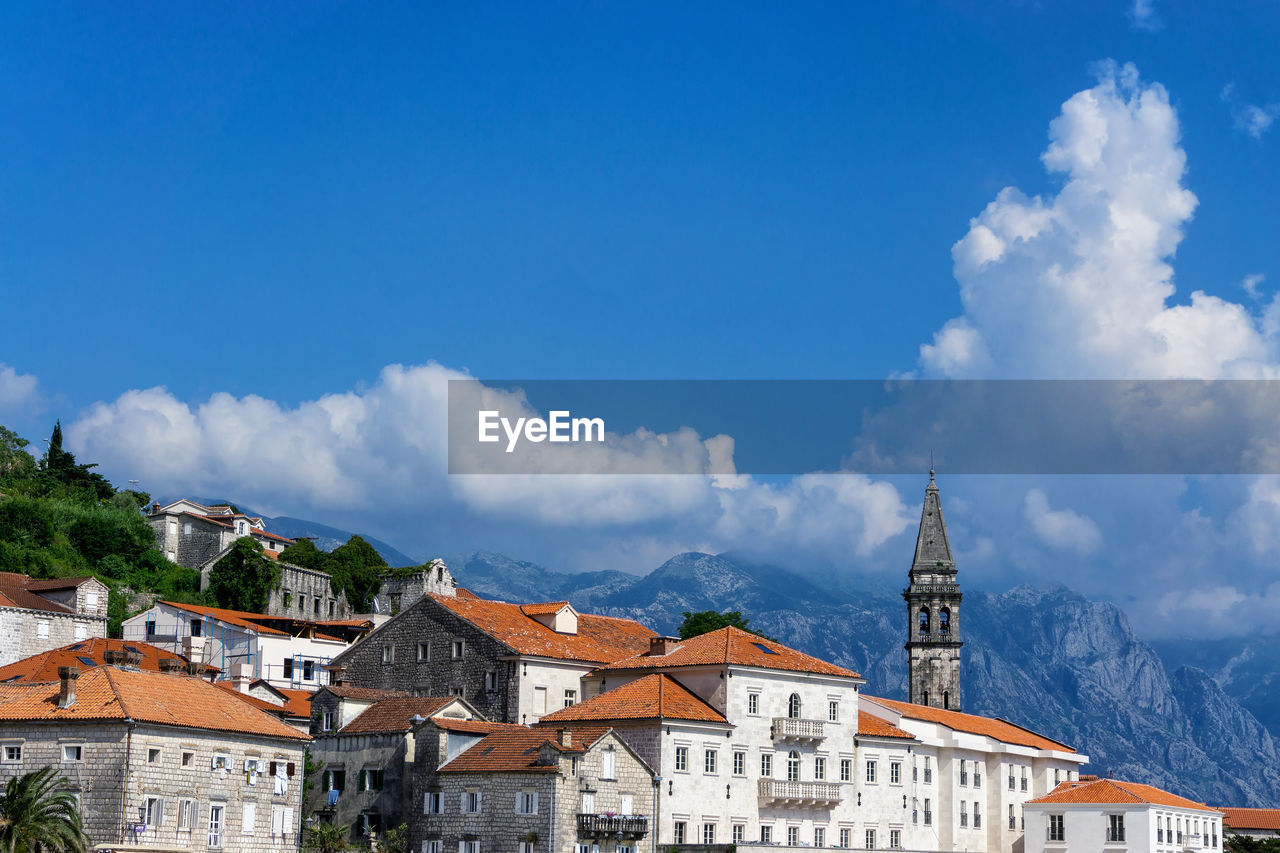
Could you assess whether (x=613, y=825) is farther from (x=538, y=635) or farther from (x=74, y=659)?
(x=74, y=659)

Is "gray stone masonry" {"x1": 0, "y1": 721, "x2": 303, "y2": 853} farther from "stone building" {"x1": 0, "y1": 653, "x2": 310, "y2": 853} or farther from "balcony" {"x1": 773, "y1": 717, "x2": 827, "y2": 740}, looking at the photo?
"balcony" {"x1": 773, "y1": 717, "x2": 827, "y2": 740}

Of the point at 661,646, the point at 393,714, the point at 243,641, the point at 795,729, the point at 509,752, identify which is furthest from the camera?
the point at 243,641

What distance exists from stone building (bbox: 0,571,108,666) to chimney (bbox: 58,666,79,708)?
3019cm

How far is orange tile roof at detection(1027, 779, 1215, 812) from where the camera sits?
91356 millimetres

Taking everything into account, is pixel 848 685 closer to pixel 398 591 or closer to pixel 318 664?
pixel 318 664

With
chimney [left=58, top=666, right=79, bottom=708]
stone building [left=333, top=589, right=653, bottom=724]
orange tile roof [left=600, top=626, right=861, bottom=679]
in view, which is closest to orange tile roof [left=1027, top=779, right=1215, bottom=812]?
orange tile roof [left=600, top=626, right=861, bottom=679]

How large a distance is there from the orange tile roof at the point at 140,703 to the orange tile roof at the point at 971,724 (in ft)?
122

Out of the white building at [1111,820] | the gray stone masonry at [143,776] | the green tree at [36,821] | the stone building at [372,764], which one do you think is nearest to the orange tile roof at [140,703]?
the gray stone masonry at [143,776]

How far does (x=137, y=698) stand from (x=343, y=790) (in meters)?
13.8

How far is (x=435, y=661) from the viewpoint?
283 feet

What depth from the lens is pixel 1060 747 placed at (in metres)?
109

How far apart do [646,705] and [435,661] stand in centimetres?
1541

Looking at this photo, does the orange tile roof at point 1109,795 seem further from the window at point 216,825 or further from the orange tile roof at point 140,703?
the window at point 216,825

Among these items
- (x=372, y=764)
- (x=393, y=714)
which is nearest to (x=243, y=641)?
(x=393, y=714)
